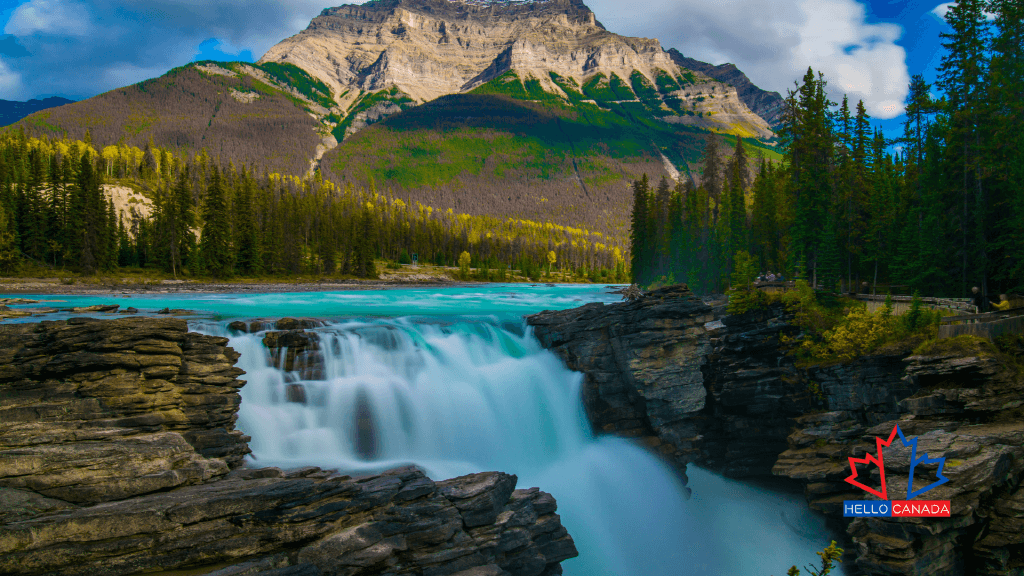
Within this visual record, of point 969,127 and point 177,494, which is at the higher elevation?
point 969,127

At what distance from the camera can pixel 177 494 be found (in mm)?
10711

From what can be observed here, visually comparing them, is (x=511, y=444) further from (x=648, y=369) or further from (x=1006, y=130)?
(x=1006, y=130)

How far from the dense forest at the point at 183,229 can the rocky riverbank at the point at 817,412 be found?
2745 inches

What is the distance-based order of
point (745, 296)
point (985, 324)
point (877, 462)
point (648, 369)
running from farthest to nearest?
point (745, 296)
point (648, 369)
point (985, 324)
point (877, 462)

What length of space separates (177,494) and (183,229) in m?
79.3

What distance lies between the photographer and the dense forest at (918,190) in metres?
24.7

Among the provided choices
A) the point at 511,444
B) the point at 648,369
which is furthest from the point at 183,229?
the point at 648,369

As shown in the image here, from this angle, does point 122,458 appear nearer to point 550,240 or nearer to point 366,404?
point 366,404

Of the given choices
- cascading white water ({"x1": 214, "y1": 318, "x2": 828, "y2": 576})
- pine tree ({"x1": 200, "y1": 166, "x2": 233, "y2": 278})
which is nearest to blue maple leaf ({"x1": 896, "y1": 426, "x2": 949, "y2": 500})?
cascading white water ({"x1": 214, "y1": 318, "x2": 828, "y2": 576})

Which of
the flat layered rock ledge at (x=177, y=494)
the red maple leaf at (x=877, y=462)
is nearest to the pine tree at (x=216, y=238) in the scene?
the flat layered rock ledge at (x=177, y=494)

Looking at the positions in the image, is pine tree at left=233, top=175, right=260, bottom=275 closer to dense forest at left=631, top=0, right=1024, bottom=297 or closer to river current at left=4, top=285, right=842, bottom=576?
river current at left=4, top=285, right=842, bottom=576

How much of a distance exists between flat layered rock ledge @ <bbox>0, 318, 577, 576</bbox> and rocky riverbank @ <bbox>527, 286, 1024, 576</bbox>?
1116 centimetres

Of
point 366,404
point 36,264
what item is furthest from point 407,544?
point 36,264

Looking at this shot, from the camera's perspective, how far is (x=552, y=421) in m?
23.3
